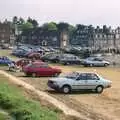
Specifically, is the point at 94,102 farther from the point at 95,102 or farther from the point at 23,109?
the point at 23,109

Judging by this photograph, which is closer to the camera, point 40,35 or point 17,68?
point 17,68

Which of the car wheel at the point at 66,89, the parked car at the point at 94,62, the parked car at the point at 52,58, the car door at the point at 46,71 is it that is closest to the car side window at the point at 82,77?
the car wheel at the point at 66,89

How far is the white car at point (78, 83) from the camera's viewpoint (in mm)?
35750

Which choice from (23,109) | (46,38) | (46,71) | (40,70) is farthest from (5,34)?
(23,109)

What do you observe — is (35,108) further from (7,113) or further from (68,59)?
(68,59)

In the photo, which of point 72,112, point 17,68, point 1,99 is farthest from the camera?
point 17,68

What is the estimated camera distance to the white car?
1407 inches

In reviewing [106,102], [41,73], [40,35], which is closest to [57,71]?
[41,73]

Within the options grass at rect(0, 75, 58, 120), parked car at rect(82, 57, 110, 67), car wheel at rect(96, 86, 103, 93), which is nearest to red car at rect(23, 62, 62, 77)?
car wheel at rect(96, 86, 103, 93)

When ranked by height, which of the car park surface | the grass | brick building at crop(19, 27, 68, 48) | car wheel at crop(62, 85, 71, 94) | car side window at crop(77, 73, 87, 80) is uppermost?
brick building at crop(19, 27, 68, 48)

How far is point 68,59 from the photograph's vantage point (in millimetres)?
73750

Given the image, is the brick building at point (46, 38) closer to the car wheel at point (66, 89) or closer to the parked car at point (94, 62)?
the parked car at point (94, 62)

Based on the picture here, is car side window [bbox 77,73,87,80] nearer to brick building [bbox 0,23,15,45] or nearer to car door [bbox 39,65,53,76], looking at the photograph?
car door [bbox 39,65,53,76]

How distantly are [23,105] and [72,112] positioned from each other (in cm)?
272
